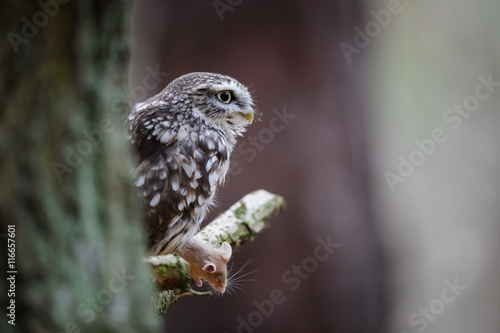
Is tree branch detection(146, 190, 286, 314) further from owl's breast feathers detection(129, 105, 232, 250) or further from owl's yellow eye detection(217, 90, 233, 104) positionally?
owl's yellow eye detection(217, 90, 233, 104)

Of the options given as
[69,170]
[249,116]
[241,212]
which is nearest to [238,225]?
[241,212]

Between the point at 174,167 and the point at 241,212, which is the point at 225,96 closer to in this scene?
the point at 174,167

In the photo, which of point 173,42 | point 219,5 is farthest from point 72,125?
point 219,5

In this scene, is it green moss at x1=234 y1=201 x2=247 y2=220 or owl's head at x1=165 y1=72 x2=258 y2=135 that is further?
green moss at x1=234 y1=201 x2=247 y2=220

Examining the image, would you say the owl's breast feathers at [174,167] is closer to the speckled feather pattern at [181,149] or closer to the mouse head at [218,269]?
the speckled feather pattern at [181,149]

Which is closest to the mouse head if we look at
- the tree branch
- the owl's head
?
the tree branch

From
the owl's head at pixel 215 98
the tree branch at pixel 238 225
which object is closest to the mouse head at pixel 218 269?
the tree branch at pixel 238 225
